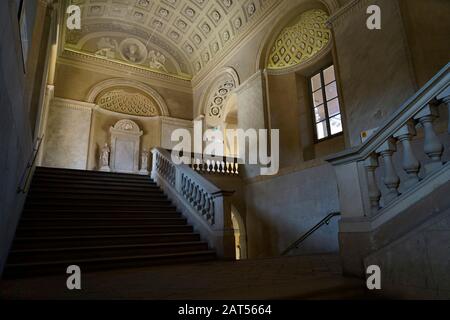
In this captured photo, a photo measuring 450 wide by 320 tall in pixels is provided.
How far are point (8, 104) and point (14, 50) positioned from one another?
49 centimetres

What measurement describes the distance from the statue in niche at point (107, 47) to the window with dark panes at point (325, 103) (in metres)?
10.6

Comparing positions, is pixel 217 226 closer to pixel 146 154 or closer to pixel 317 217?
pixel 317 217

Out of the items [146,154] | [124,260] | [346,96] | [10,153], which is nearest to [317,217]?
[346,96]

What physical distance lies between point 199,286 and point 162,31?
16097 millimetres

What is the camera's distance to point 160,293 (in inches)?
111

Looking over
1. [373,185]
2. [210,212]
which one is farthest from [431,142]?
[210,212]

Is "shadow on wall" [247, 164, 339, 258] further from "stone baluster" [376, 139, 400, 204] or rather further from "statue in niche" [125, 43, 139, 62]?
"statue in niche" [125, 43, 139, 62]

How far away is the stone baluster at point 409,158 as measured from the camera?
286 cm

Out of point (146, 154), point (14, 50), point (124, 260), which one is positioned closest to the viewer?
point (14, 50)

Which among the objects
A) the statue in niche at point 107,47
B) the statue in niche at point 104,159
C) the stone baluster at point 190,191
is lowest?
the stone baluster at point 190,191

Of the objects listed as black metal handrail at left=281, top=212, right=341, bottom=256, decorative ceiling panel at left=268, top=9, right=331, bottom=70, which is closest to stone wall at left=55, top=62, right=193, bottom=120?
decorative ceiling panel at left=268, top=9, right=331, bottom=70

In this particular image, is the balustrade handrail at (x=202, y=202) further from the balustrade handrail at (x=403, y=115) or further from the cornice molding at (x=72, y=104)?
the cornice molding at (x=72, y=104)

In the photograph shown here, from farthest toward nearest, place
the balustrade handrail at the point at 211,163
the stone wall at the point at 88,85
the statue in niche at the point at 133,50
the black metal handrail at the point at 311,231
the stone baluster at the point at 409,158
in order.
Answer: the statue in niche at the point at 133,50
the stone wall at the point at 88,85
the balustrade handrail at the point at 211,163
the black metal handrail at the point at 311,231
the stone baluster at the point at 409,158

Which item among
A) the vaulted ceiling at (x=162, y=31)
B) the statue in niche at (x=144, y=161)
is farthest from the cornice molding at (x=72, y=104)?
the statue in niche at (x=144, y=161)
